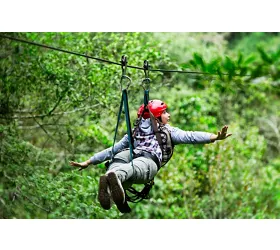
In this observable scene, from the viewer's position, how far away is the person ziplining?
10.6ft

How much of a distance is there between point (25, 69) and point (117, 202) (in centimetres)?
334

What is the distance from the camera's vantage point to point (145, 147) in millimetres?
3523

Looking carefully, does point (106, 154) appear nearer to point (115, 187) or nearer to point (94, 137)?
point (115, 187)

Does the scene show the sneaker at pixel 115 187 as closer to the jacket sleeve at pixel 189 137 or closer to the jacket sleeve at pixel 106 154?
the jacket sleeve at pixel 106 154

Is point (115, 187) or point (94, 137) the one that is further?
point (94, 137)

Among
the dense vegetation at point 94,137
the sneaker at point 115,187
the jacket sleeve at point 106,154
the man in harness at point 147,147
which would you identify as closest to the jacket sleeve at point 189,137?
the man in harness at point 147,147

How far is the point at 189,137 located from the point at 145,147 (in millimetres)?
264

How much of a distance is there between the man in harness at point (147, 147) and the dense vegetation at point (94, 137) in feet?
4.38

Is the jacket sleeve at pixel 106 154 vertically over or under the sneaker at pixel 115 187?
over

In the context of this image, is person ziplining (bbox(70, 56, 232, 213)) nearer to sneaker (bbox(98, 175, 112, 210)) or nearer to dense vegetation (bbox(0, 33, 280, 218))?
sneaker (bbox(98, 175, 112, 210))

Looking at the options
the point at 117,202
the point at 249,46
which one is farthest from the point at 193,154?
the point at 249,46

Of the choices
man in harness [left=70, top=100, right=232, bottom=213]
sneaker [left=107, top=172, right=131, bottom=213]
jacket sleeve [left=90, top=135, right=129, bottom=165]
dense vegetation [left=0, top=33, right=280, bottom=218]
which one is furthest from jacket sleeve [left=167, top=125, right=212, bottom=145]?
dense vegetation [left=0, top=33, right=280, bottom=218]

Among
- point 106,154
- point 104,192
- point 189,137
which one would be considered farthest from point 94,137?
point 104,192

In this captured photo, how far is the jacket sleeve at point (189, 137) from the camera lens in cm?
341
